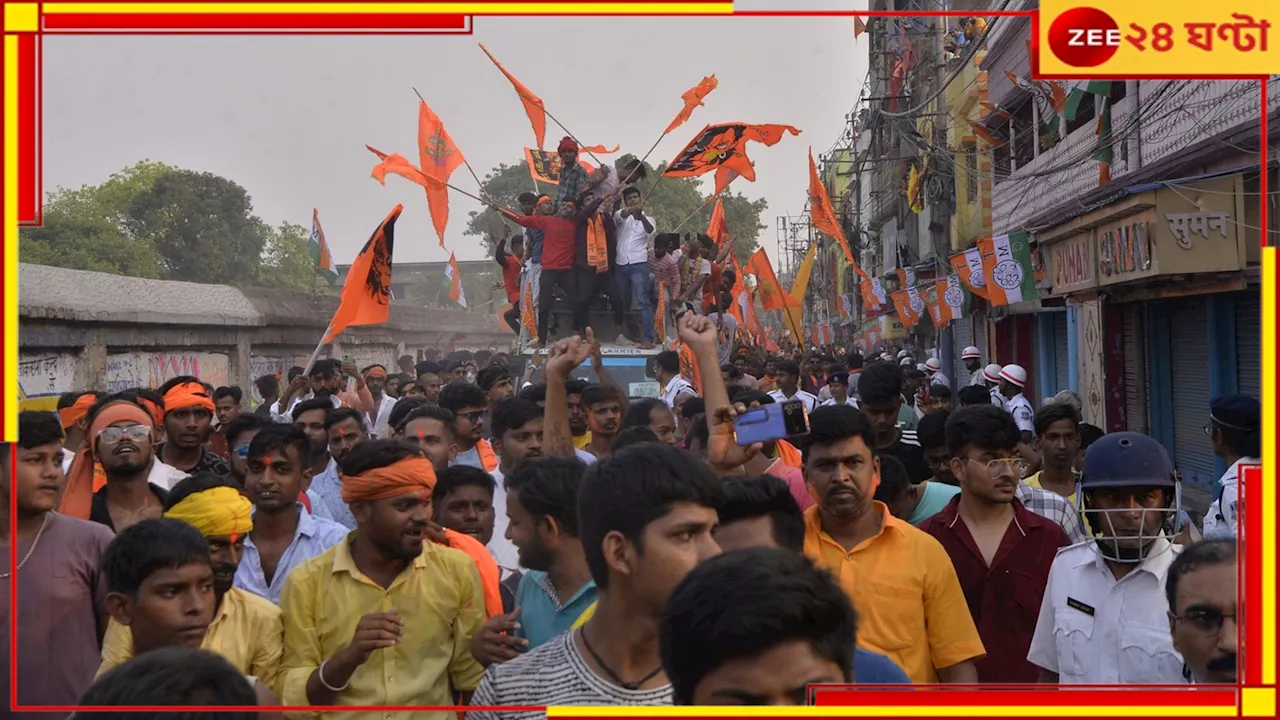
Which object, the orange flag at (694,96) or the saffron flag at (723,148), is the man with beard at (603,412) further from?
the orange flag at (694,96)

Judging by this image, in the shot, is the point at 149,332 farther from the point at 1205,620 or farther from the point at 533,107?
the point at 1205,620

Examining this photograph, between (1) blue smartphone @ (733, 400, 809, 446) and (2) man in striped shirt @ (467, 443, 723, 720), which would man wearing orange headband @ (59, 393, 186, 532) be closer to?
(1) blue smartphone @ (733, 400, 809, 446)

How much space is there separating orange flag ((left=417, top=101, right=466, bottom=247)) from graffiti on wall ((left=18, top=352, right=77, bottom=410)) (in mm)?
5602

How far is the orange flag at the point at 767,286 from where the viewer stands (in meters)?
17.1

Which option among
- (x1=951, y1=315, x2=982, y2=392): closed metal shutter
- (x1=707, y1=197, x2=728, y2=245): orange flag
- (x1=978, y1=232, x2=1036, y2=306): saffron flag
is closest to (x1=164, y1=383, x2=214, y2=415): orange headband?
(x1=707, y1=197, x2=728, y2=245): orange flag

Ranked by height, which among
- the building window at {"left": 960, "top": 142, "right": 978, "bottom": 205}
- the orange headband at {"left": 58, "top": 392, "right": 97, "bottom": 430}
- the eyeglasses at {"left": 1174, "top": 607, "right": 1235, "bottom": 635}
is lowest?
the eyeglasses at {"left": 1174, "top": 607, "right": 1235, "bottom": 635}

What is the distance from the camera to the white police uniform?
2883 millimetres

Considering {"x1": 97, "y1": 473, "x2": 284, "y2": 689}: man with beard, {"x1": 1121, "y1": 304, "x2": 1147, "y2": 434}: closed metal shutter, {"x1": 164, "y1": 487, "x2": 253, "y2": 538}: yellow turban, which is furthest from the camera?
{"x1": 1121, "y1": 304, "x2": 1147, "y2": 434}: closed metal shutter

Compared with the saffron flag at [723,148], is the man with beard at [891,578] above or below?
below

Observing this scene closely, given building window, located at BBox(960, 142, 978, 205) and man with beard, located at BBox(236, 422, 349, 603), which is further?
building window, located at BBox(960, 142, 978, 205)

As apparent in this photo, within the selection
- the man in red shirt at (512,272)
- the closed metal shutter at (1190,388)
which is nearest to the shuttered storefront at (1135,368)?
the closed metal shutter at (1190,388)

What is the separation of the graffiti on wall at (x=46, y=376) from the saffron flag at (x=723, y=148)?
5874mm

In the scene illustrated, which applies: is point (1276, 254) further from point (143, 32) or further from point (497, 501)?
point (497, 501)

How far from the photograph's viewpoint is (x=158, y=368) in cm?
1106
